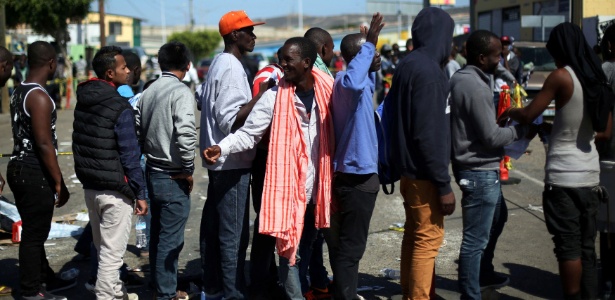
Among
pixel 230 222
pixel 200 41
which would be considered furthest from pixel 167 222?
pixel 200 41

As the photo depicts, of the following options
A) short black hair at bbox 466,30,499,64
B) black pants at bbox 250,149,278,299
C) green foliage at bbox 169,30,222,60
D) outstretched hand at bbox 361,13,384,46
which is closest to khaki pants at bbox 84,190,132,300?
black pants at bbox 250,149,278,299

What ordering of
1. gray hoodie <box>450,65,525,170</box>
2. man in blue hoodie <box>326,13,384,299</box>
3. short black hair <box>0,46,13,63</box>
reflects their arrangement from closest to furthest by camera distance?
man in blue hoodie <box>326,13,384,299</box>, gray hoodie <box>450,65,525,170</box>, short black hair <box>0,46,13,63</box>

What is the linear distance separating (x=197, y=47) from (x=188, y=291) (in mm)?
82200

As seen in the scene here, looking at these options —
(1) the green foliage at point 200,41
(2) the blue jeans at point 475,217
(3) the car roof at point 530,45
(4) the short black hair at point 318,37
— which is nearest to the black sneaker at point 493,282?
(2) the blue jeans at point 475,217

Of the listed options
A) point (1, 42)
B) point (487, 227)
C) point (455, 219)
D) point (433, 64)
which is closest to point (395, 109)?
point (433, 64)

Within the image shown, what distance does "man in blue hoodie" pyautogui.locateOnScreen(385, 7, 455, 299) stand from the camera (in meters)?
4.83

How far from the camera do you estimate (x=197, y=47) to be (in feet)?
285

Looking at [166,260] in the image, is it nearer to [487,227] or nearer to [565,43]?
[487,227]

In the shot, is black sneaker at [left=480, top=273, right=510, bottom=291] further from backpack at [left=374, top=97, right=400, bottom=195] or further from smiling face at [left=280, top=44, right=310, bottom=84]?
smiling face at [left=280, top=44, right=310, bottom=84]

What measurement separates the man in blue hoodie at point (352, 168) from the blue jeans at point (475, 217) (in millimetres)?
646

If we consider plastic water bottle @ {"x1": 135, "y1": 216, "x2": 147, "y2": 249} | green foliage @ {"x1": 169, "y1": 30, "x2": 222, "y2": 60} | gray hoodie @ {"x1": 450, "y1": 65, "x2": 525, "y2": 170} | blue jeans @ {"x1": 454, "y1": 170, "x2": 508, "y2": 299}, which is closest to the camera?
gray hoodie @ {"x1": 450, "y1": 65, "x2": 525, "y2": 170}

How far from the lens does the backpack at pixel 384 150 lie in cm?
532

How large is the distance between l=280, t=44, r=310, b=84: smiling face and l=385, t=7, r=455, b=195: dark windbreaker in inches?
22.8

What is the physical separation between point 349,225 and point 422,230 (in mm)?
468
